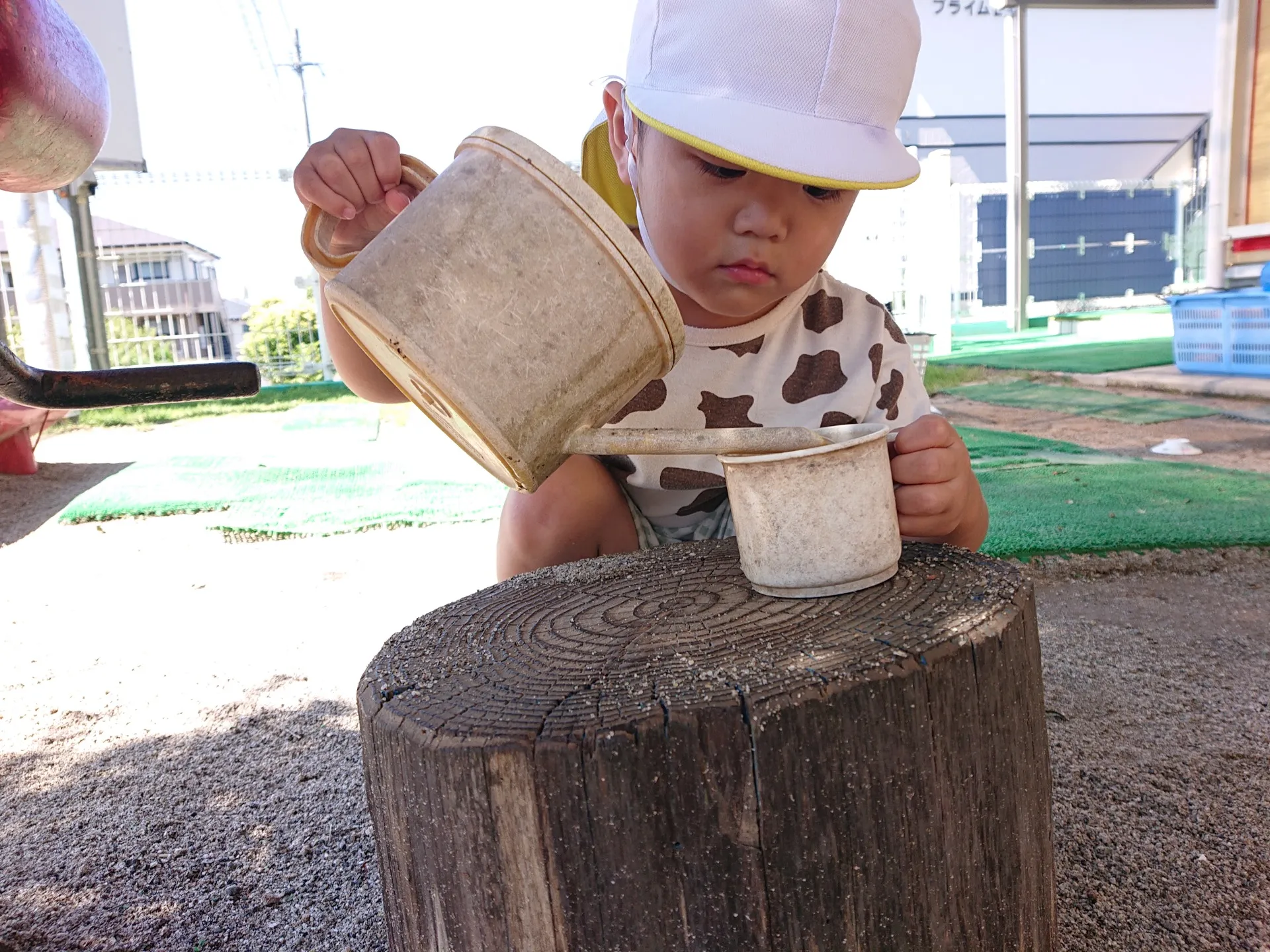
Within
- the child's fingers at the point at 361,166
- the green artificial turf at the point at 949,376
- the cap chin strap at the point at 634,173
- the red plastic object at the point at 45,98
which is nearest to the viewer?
the red plastic object at the point at 45,98

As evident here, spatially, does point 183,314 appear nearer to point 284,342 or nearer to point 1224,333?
point 284,342

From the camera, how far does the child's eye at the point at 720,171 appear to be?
1.29 metres

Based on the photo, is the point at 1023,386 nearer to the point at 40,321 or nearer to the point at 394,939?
the point at 394,939

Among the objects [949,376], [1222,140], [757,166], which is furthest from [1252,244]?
[757,166]

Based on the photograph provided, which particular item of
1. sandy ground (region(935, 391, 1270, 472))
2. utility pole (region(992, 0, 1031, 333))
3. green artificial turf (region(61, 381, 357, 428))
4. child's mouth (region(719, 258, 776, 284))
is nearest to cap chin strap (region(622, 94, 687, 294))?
child's mouth (region(719, 258, 776, 284))

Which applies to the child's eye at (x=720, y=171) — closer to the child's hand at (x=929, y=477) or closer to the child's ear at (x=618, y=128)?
the child's ear at (x=618, y=128)

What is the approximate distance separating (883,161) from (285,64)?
19.5 m

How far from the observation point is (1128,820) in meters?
1.46

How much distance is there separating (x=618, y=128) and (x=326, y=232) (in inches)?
19.5

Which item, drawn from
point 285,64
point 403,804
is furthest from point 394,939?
point 285,64

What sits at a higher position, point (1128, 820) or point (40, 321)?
point (40, 321)

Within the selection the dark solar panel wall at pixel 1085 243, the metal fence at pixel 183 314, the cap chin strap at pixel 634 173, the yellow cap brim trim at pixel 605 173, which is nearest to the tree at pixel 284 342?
the metal fence at pixel 183 314

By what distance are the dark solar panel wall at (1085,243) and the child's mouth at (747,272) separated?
57.9 feet

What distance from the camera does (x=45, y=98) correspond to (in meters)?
0.79
